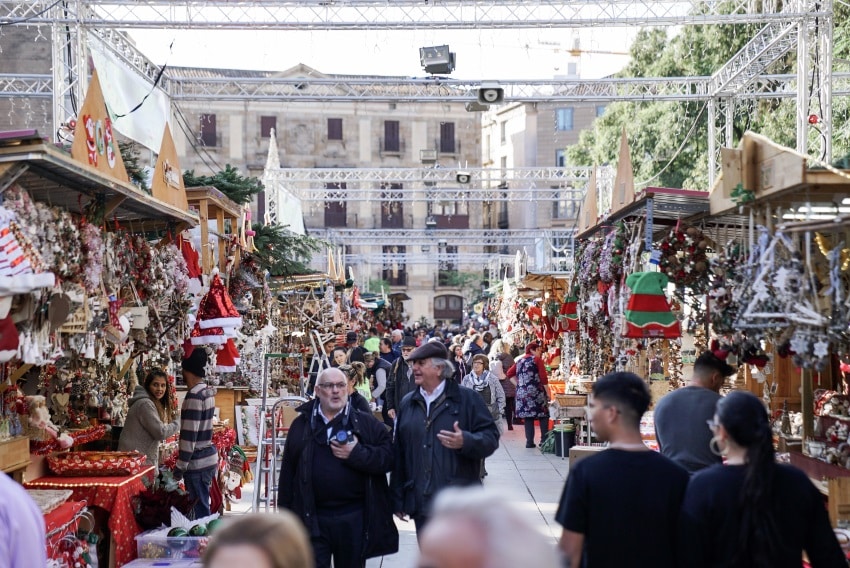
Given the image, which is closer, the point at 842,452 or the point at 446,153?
the point at 842,452

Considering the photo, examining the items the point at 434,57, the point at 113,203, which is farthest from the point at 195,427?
the point at 434,57

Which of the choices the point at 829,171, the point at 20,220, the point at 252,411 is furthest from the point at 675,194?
the point at 252,411

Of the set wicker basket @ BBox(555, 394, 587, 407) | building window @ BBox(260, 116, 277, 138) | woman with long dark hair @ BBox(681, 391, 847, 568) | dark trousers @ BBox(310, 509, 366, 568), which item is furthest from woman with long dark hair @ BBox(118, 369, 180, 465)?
building window @ BBox(260, 116, 277, 138)

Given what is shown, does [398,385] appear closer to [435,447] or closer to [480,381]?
[480,381]

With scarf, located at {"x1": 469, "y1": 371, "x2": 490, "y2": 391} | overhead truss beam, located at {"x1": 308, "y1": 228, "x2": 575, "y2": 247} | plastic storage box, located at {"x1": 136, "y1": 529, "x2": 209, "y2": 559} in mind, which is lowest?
plastic storage box, located at {"x1": 136, "y1": 529, "x2": 209, "y2": 559}

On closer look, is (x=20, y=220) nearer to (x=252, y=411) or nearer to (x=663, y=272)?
(x=663, y=272)

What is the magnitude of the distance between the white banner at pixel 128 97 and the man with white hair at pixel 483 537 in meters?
10.2

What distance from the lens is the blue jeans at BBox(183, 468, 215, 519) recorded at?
8.64 m

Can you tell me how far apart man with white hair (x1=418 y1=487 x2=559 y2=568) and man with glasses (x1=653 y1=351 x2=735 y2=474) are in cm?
361

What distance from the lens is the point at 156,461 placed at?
8859mm

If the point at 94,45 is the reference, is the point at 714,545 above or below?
below

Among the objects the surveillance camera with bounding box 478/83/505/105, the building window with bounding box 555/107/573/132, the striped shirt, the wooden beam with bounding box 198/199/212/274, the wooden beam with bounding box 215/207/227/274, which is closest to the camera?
the striped shirt

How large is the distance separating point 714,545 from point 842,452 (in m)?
3.32

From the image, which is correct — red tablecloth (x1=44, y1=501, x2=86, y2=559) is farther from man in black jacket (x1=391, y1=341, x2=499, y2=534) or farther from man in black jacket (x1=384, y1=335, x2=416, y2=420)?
man in black jacket (x1=384, y1=335, x2=416, y2=420)
